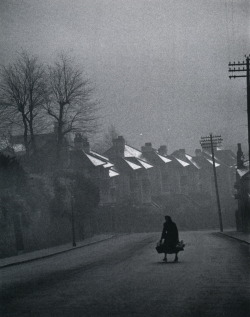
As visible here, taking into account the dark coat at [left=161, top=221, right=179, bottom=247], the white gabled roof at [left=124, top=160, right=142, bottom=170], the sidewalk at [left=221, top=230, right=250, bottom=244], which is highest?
the white gabled roof at [left=124, top=160, right=142, bottom=170]

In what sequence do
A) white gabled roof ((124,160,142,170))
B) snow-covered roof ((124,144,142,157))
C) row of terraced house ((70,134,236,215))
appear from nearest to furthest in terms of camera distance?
1. row of terraced house ((70,134,236,215))
2. white gabled roof ((124,160,142,170))
3. snow-covered roof ((124,144,142,157))

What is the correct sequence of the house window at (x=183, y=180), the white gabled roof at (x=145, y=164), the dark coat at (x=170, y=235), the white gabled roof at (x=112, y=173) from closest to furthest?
the dark coat at (x=170, y=235) < the white gabled roof at (x=112, y=173) < the white gabled roof at (x=145, y=164) < the house window at (x=183, y=180)

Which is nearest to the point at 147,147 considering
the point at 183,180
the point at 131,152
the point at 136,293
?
the point at 131,152

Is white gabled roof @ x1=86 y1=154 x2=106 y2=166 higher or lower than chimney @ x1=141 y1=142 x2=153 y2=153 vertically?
lower

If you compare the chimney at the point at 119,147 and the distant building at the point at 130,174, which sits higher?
the chimney at the point at 119,147

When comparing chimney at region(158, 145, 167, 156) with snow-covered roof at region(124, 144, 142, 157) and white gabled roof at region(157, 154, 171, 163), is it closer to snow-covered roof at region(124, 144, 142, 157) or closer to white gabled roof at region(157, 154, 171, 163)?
white gabled roof at region(157, 154, 171, 163)

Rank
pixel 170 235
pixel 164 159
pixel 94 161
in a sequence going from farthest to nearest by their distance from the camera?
pixel 164 159 < pixel 94 161 < pixel 170 235

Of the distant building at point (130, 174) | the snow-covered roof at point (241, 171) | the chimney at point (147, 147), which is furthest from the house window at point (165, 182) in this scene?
the snow-covered roof at point (241, 171)

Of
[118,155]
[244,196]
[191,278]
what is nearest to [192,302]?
[191,278]

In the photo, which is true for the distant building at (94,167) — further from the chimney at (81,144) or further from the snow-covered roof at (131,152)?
the snow-covered roof at (131,152)

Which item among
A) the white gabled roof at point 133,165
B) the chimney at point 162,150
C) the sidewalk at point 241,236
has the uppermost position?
the chimney at point 162,150

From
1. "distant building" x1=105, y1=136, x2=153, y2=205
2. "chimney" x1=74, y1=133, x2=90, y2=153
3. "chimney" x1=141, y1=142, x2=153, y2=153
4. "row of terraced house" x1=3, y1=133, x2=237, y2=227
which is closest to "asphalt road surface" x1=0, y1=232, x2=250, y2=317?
"row of terraced house" x1=3, y1=133, x2=237, y2=227

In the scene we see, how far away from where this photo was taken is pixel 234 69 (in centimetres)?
2839

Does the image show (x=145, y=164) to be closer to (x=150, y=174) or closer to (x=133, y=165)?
(x=133, y=165)
